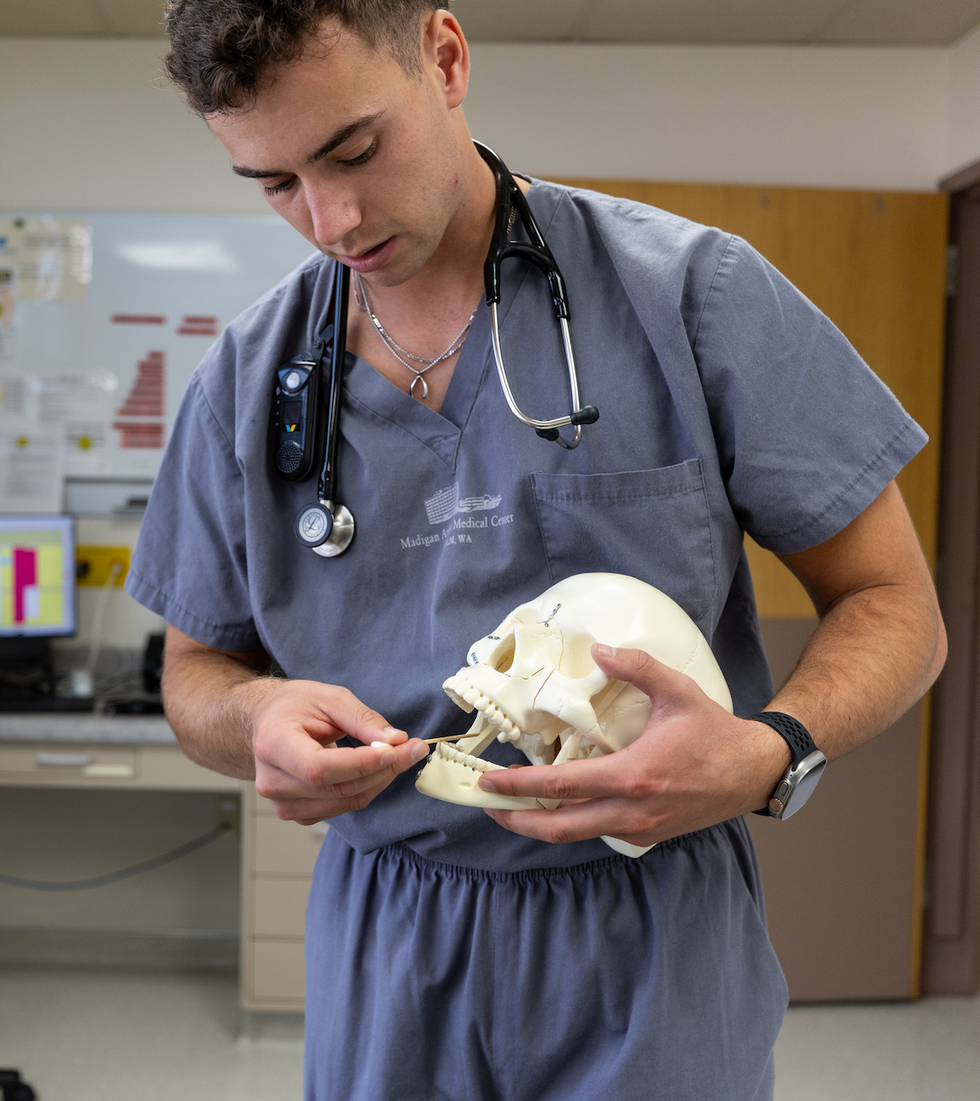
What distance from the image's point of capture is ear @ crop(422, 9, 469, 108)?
0.87 metres

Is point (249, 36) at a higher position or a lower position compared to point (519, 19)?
lower

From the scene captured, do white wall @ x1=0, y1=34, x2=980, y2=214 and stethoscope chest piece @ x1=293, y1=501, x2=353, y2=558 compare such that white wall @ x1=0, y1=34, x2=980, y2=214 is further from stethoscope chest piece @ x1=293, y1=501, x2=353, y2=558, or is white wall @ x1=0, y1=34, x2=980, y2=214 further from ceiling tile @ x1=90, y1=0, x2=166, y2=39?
stethoscope chest piece @ x1=293, y1=501, x2=353, y2=558

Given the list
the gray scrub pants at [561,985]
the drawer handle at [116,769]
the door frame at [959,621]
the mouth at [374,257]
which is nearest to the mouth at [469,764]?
the gray scrub pants at [561,985]

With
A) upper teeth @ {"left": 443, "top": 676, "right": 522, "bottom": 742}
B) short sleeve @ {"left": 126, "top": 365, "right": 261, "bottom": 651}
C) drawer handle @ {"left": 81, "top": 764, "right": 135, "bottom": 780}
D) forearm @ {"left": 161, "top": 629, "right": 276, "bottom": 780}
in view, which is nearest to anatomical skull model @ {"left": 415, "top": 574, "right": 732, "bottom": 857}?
upper teeth @ {"left": 443, "top": 676, "right": 522, "bottom": 742}

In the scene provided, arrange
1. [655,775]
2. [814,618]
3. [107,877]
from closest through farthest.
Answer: [655,775]
[814,618]
[107,877]

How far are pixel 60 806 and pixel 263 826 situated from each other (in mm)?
1057

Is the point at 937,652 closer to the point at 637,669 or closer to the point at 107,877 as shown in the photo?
the point at 637,669

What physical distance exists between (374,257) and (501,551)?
29cm

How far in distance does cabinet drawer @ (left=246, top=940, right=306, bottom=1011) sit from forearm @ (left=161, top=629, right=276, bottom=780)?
6.51ft

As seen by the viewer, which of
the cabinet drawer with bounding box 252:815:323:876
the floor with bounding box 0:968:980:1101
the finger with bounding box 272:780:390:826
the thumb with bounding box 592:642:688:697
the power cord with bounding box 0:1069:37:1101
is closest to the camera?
the thumb with bounding box 592:642:688:697

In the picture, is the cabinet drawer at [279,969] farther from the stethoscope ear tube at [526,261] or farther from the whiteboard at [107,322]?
the stethoscope ear tube at [526,261]

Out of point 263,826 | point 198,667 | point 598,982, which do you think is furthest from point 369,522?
point 263,826

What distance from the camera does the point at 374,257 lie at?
0.90 metres

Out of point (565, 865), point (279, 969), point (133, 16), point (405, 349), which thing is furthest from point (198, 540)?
point (133, 16)
